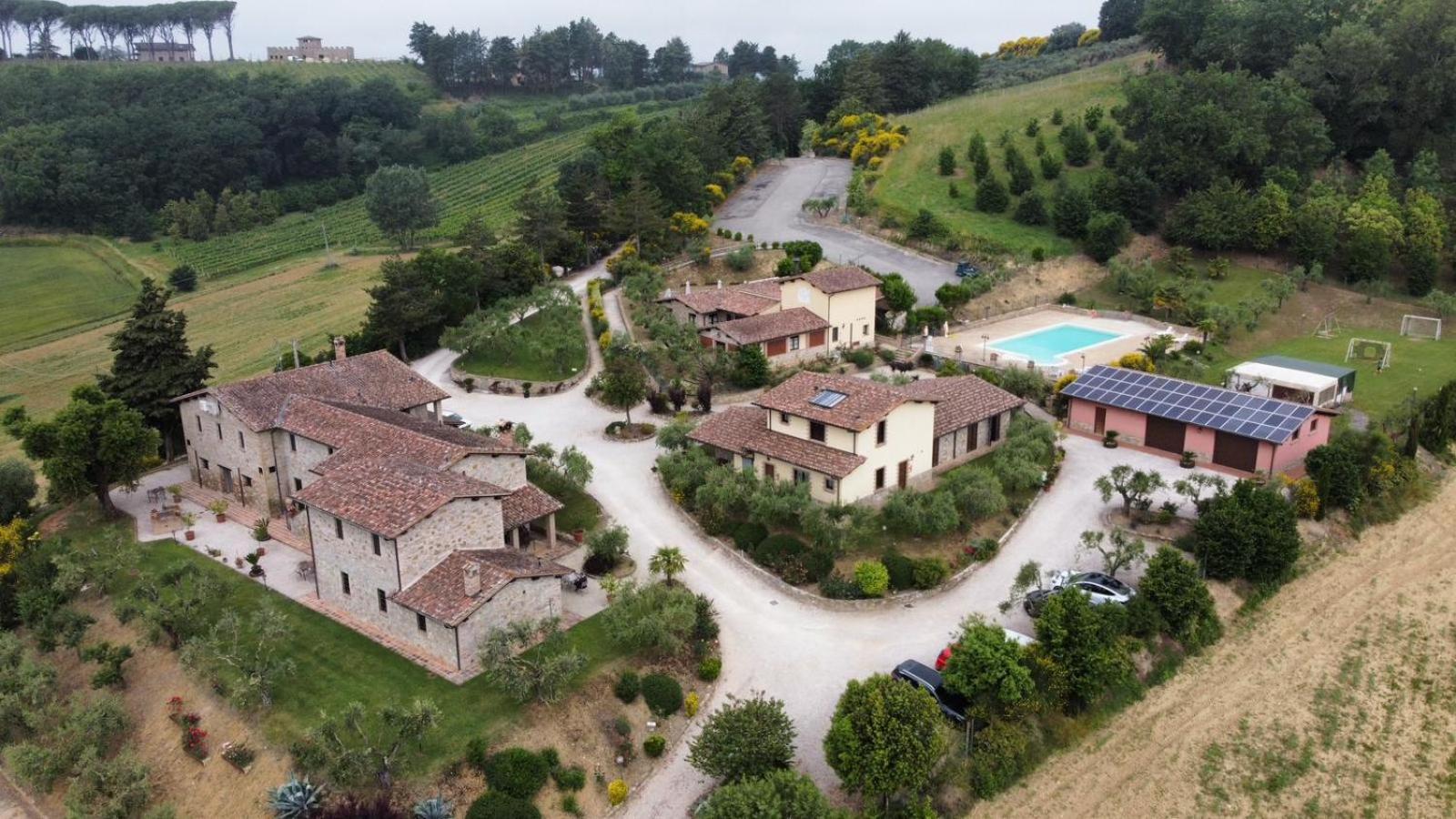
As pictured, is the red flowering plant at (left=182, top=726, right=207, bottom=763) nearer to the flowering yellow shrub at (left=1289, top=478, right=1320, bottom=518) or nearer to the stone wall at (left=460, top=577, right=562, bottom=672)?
the stone wall at (left=460, top=577, right=562, bottom=672)

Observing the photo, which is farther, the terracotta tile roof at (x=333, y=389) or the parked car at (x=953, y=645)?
the terracotta tile roof at (x=333, y=389)

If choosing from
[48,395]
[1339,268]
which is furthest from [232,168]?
[1339,268]

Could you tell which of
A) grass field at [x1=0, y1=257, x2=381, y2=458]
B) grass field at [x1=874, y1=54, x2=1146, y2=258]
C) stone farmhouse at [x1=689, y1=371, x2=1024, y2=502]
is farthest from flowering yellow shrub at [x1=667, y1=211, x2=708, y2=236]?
stone farmhouse at [x1=689, y1=371, x2=1024, y2=502]

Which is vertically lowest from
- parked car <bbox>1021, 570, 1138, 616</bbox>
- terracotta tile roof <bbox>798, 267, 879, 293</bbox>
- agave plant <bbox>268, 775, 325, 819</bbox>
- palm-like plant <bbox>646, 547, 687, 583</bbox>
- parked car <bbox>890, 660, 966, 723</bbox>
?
agave plant <bbox>268, 775, 325, 819</bbox>

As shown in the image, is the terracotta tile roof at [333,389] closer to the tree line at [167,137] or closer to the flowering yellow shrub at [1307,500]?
the flowering yellow shrub at [1307,500]

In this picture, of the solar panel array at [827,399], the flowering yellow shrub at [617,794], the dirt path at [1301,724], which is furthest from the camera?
the solar panel array at [827,399]

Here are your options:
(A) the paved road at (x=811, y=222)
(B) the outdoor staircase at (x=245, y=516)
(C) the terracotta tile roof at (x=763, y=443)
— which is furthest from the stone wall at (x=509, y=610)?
(A) the paved road at (x=811, y=222)

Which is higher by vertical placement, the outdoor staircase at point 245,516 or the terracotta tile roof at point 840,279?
the terracotta tile roof at point 840,279
